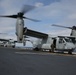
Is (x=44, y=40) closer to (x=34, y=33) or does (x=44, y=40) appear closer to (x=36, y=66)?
(x=34, y=33)

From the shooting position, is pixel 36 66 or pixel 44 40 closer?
pixel 36 66

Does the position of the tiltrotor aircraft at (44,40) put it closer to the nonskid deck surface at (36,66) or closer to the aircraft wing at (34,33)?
the aircraft wing at (34,33)

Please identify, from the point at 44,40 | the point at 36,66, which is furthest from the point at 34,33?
the point at 36,66

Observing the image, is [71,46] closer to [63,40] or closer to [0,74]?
[63,40]

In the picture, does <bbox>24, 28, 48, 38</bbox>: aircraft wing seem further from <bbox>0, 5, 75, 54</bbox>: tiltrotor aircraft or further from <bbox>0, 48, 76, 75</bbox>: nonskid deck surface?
<bbox>0, 48, 76, 75</bbox>: nonskid deck surface

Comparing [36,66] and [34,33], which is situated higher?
[34,33]

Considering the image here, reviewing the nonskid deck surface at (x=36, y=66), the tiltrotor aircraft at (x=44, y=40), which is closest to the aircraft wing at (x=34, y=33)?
the tiltrotor aircraft at (x=44, y=40)

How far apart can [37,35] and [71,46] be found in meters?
8.90

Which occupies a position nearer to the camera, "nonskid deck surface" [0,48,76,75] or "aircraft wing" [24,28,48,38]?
"nonskid deck surface" [0,48,76,75]

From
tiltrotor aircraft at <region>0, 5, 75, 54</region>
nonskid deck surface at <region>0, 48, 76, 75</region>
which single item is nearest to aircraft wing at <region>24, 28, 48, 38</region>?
tiltrotor aircraft at <region>0, 5, 75, 54</region>

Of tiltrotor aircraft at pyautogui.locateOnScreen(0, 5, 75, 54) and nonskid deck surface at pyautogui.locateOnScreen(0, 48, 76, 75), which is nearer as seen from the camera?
nonskid deck surface at pyautogui.locateOnScreen(0, 48, 76, 75)

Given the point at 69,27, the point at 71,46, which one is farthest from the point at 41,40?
the point at 71,46

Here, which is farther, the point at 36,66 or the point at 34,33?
the point at 34,33

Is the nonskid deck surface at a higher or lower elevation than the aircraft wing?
lower
